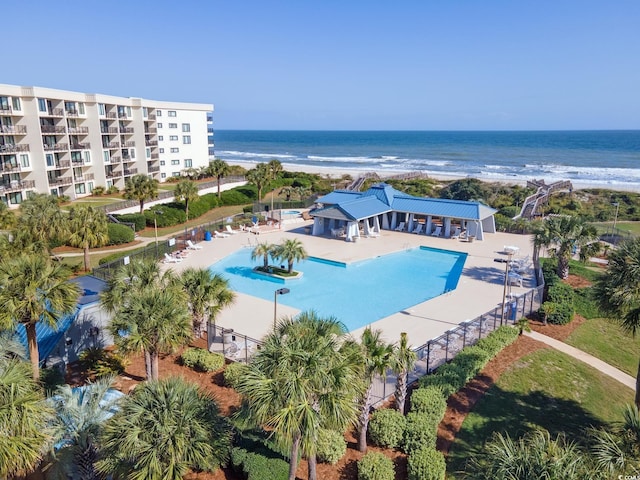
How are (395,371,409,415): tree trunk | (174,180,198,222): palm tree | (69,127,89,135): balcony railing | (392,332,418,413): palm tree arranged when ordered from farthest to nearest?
(69,127,89,135): balcony railing
(174,180,198,222): palm tree
(395,371,409,415): tree trunk
(392,332,418,413): palm tree

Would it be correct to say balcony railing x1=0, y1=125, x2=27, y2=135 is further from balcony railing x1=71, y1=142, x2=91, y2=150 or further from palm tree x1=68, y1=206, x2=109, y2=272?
palm tree x1=68, y1=206, x2=109, y2=272

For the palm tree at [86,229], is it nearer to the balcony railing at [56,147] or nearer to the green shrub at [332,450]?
the green shrub at [332,450]

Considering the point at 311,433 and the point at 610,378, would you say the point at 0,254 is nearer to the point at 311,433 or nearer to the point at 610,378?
the point at 311,433

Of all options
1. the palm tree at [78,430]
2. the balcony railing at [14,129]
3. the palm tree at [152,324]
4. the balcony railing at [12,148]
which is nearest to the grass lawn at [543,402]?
the palm tree at [152,324]

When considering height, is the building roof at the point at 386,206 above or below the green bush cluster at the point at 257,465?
above

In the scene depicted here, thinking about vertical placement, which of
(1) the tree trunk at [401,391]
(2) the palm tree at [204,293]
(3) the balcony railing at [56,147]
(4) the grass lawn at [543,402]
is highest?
(3) the balcony railing at [56,147]

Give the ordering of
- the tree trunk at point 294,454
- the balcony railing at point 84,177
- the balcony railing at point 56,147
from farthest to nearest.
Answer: the balcony railing at point 84,177 < the balcony railing at point 56,147 < the tree trunk at point 294,454

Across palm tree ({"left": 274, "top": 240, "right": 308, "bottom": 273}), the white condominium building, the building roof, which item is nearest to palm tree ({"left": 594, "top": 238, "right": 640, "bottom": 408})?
palm tree ({"left": 274, "top": 240, "right": 308, "bottom": 273})

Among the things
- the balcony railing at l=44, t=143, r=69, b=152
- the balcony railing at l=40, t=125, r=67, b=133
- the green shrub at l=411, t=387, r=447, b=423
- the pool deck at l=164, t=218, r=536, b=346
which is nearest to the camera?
the green shrub at l=411, t=387, r=447, b=423
